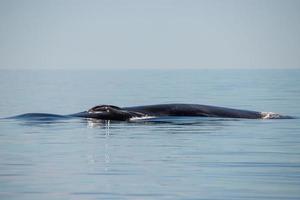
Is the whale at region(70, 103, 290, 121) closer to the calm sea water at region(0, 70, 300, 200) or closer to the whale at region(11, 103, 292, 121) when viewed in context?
the whale at region(11, 103, 292, 121)

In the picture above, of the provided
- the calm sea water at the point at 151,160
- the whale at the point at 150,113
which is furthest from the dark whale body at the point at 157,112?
the calm sea water at the point at 151,160

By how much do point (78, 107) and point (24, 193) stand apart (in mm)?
22863

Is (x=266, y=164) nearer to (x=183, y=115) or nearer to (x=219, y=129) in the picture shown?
(x=219, y=129)

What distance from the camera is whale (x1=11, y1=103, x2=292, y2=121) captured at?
79.1ft

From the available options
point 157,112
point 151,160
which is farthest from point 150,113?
point 151,160

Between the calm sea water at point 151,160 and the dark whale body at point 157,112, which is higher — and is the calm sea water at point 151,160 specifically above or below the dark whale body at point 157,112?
below

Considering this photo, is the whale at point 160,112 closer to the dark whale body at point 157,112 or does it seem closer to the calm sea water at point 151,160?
the dark whale body at point 157,112

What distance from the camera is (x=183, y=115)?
2500 centimetres

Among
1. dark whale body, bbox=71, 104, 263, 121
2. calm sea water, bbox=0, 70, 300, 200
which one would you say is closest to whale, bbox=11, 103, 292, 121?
dark whale body, bbox=71, 104, 263, 121

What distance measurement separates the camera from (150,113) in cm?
2477

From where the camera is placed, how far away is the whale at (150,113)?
79.1 feet

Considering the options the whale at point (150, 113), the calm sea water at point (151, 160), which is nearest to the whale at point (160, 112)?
the whale at point (150, 113)

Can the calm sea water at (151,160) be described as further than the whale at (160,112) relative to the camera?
No

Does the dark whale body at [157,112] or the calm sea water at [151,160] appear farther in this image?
the dark whale body at [157,112]
